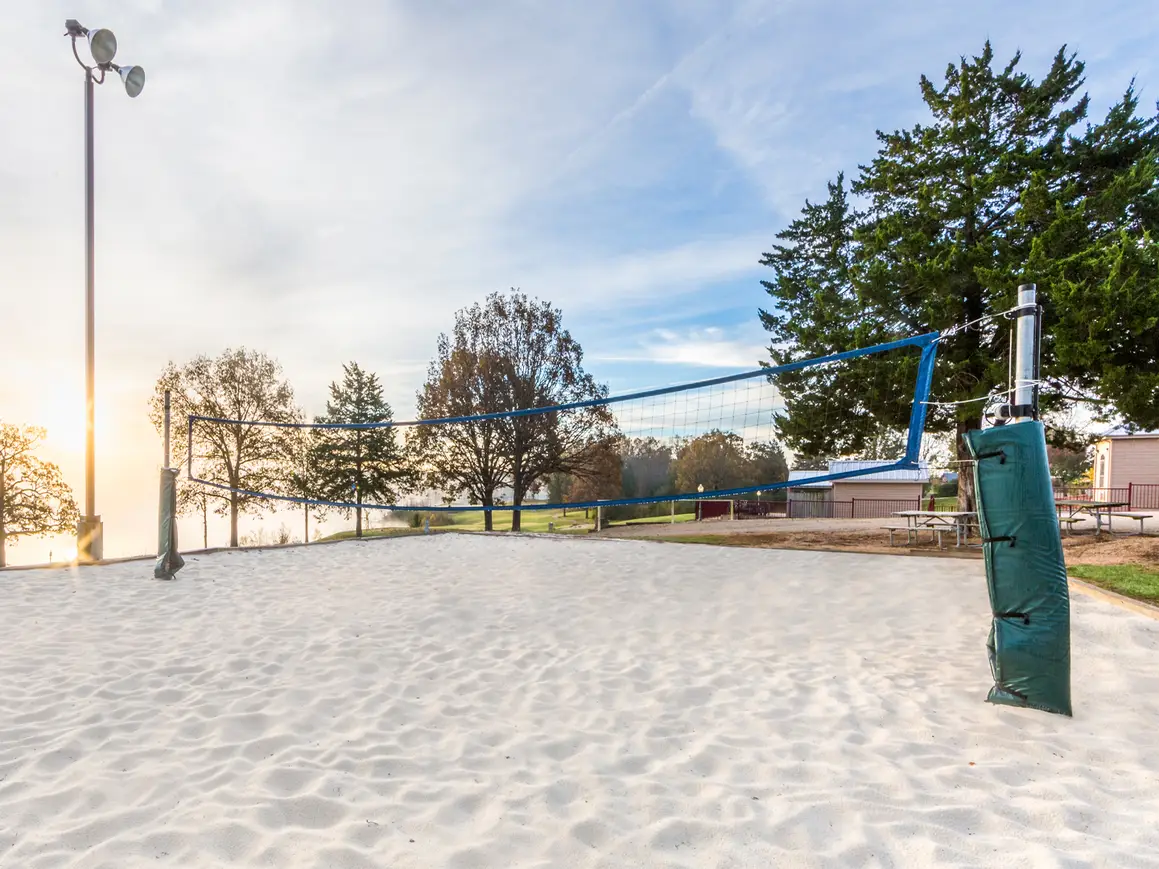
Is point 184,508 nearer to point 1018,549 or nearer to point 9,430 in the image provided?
point 9,430

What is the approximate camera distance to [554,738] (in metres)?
2.74

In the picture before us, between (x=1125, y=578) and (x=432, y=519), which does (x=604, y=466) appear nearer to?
(x=1125, y=578)

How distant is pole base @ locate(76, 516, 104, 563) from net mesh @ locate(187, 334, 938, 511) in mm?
1207

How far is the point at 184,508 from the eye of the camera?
19.6m

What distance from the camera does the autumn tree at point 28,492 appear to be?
16844 millimetres

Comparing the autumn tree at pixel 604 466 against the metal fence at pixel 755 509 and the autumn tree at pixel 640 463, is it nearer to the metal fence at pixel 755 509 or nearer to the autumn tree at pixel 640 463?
the autumn tree at pixel 640 463

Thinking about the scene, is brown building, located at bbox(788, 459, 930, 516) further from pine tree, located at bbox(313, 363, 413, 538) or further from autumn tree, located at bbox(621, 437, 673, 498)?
pine tree, located at bbox(313, 363, 413, 538)

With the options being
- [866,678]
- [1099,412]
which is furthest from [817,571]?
[1099,412]

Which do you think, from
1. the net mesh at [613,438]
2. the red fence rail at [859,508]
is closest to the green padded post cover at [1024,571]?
the net mesh at [613,438]

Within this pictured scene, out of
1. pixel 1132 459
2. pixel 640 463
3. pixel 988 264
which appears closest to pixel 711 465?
pixel 640 463

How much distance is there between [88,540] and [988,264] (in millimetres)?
14415

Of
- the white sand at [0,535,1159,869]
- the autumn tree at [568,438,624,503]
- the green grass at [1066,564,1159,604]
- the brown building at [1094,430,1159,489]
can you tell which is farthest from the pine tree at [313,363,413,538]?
the brown building at [1094,430,1159,489]

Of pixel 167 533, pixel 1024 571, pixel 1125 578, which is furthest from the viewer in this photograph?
pixel 167 533

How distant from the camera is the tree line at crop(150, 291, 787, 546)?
16.8 metres
